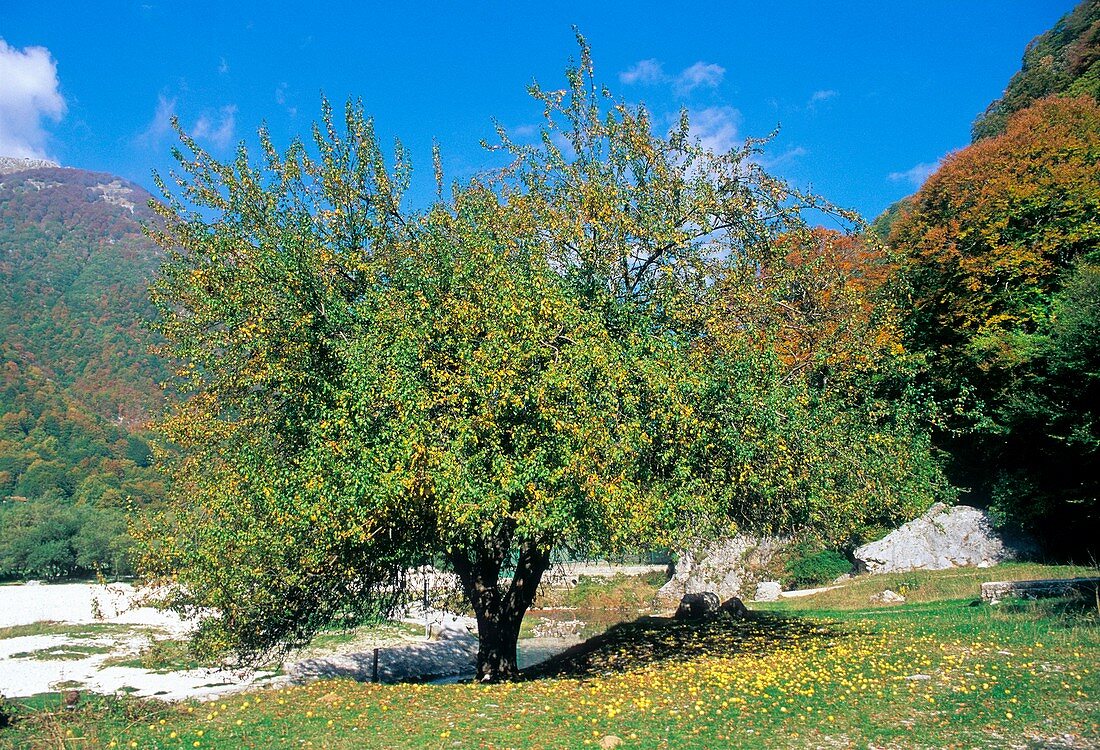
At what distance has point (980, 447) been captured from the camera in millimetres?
35406

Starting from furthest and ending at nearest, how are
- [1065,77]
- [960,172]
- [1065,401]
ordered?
[1065,77] < [960,172] < [1065,401]

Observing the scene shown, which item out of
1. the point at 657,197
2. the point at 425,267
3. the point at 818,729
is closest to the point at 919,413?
the point at 657,197

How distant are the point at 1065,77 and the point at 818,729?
2354 inches

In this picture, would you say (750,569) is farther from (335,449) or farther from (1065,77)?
(1065,77)

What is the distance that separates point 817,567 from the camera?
38.4 m

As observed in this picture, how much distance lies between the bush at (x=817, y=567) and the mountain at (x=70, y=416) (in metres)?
35.9

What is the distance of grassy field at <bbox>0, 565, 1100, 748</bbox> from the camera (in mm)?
9258

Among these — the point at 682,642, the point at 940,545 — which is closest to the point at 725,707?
the point at 682,642

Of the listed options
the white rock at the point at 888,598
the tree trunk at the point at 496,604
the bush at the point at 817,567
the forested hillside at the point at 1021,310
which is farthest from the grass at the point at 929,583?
the tree trunk at the point at 496,604

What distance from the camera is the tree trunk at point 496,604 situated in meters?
15.7

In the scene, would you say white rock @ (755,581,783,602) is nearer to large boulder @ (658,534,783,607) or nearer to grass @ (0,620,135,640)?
large boulder @ (658,534,783,607)

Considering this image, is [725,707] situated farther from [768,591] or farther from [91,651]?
[91,651]

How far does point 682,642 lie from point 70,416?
106 m

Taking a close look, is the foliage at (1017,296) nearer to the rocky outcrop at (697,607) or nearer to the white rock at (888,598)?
the white rock at (888,598)
